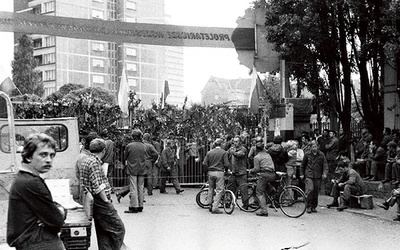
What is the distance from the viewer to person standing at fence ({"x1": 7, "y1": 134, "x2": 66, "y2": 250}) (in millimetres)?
4336

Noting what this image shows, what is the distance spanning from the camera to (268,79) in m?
51.8

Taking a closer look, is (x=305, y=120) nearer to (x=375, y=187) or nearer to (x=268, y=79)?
(x=375, y=187)

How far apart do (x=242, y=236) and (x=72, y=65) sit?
→ 62262 millimetres

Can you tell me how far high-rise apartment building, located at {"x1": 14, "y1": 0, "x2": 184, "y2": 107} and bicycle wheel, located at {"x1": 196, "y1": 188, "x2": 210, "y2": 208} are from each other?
49615mm

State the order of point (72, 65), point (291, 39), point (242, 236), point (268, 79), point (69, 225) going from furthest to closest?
point (72, 65)
point (268, 79)
point (291, 39)
point (242, 236)
point (69, 225)

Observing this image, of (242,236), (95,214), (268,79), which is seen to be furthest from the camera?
(268,79)

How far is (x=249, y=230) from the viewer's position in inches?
453

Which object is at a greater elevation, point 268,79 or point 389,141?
point 268,79

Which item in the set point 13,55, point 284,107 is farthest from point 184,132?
point 13,55

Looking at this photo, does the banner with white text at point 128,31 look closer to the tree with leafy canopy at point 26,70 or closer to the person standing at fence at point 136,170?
the person standing at fence at point 136,170

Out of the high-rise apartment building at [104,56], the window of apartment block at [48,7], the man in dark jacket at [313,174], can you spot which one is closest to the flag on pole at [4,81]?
the man in dark jacket at [313,174]

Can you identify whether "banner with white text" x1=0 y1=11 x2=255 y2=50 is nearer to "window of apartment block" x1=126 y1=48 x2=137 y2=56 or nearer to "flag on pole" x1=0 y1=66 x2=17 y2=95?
"flag on pole" x1=0 y1=66 x2=17 y2=95

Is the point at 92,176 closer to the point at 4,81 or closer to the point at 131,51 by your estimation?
the point at 4,81

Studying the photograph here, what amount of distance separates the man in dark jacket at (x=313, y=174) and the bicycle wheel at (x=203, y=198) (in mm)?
2476
